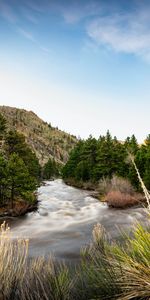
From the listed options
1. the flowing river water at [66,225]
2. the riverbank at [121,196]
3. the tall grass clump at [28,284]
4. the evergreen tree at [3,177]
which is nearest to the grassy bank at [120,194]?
the riverbank at [121,196]

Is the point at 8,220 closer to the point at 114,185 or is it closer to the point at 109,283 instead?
the point at 114,185

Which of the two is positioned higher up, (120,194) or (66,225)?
(120,194)

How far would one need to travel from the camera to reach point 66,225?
2244cm

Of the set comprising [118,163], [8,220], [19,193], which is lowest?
[8,220]

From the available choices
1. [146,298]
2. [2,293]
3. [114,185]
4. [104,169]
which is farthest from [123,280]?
[104,169]

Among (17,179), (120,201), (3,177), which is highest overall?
(3,177)

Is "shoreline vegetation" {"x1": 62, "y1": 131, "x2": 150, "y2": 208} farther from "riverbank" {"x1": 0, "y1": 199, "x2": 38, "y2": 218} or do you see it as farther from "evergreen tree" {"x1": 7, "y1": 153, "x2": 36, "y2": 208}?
"evergreen tree" {"x1": 7, "y1": 153, "x2": 36, "y2": 208}

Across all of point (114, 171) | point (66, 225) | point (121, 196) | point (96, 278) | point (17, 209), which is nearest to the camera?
point (96, 278)

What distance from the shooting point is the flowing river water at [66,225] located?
52.3 ft

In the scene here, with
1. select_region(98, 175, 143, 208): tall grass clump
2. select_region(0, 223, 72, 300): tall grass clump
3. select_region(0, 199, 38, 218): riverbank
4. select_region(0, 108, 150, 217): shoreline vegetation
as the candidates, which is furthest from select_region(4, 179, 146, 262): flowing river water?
select_region(0, 223, 72, 300): tall grass clump

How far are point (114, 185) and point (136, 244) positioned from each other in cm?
3542

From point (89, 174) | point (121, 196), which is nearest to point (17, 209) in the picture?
point (121, 196)

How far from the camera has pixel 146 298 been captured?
13.0 ft

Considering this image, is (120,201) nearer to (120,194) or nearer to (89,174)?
(120,194)
